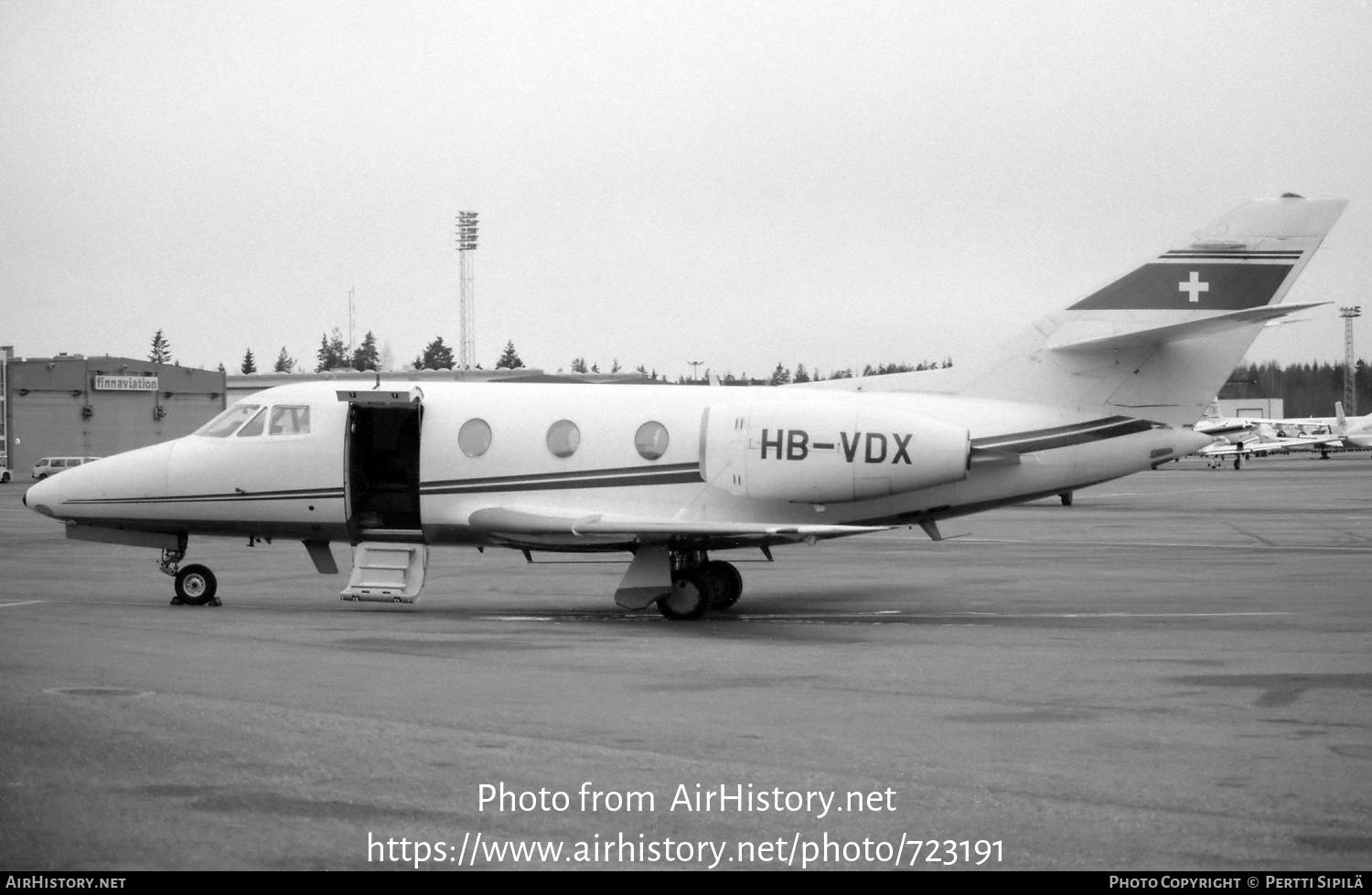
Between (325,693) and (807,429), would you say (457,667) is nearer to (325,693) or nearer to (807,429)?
(325,693)

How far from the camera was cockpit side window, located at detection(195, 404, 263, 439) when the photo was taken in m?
19.4

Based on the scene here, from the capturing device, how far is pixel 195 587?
18.8 meters

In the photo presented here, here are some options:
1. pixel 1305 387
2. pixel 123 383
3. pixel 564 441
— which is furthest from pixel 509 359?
pixel 1305 387

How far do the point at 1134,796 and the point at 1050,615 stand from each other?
32.3 feet

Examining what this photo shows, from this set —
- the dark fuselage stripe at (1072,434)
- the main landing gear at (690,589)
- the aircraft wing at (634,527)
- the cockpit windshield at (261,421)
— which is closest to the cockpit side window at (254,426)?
the cockpit windshield at (261,421)

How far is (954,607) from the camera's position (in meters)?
18.8

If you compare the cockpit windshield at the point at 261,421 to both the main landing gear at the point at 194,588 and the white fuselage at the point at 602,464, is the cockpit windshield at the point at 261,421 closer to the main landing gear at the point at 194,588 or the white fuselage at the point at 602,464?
the white fuselage at the point at 602,464

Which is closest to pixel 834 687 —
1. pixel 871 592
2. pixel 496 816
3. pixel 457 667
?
pixel 457 667

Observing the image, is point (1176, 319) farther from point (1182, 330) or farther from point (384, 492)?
point (384, 492)

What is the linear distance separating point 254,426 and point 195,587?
2.27 metres

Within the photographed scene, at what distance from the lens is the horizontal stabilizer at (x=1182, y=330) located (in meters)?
16.8

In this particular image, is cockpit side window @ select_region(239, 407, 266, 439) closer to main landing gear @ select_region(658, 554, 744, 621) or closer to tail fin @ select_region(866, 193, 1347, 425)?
main landing gear @ select_region(658, 554, 744, 621)

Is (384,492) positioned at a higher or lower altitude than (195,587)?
higher

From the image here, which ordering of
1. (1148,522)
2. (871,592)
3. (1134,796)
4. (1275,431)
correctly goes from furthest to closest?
(1275,431) < (1148,522) < (871,592) < (1134,796)
